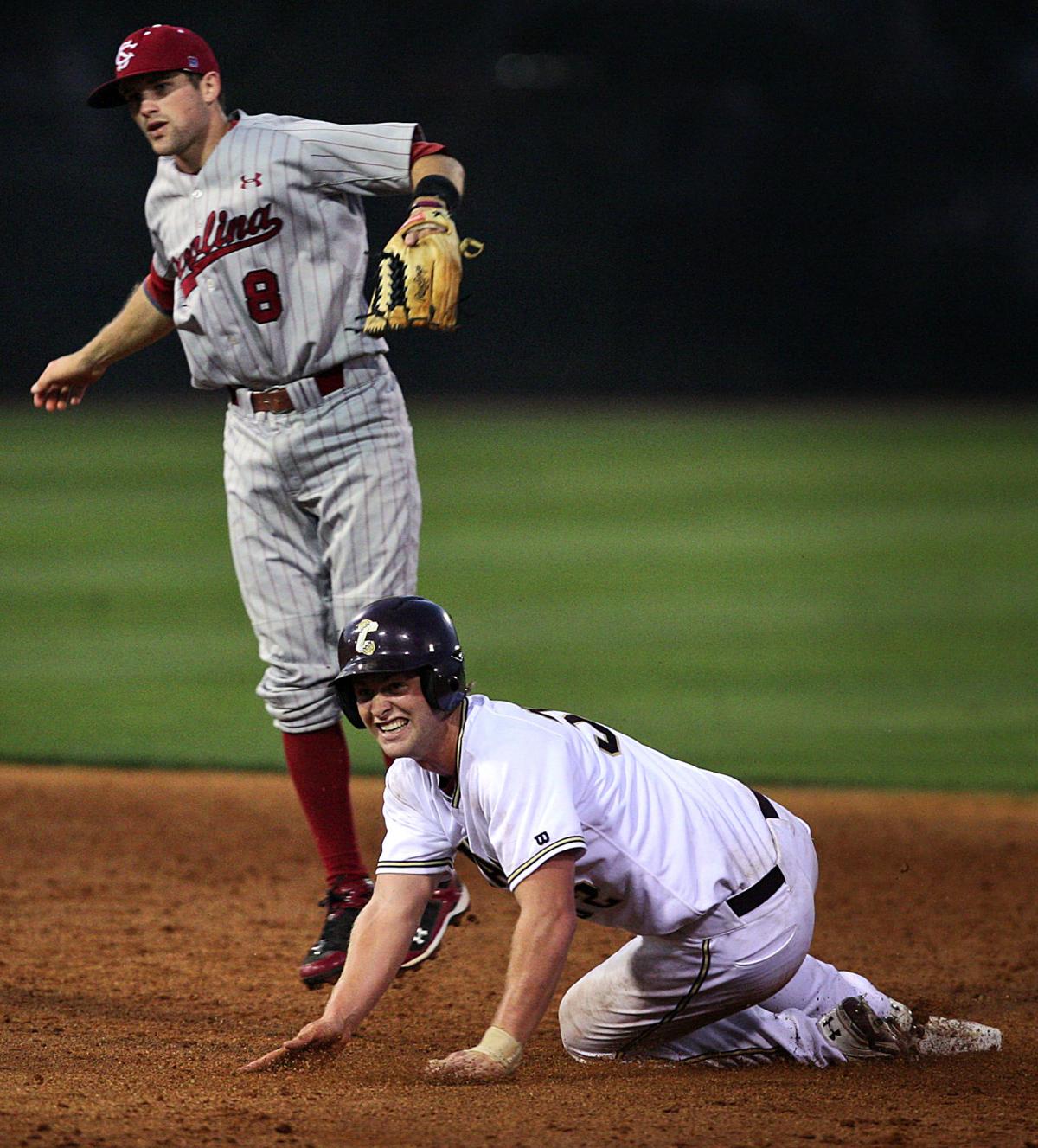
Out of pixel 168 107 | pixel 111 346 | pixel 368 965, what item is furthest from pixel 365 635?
pixel 111 346

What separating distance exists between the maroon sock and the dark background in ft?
A: 52.1

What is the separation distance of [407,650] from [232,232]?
152cm

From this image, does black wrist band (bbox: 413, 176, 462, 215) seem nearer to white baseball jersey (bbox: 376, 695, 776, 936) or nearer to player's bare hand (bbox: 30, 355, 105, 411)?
player's bare hand (bbox: 30, 355, 105, 411)

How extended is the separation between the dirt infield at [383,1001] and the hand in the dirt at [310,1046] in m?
0.04

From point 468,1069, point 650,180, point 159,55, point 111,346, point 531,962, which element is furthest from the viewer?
point 650,180

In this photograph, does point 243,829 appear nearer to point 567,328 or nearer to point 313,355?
point 313,355

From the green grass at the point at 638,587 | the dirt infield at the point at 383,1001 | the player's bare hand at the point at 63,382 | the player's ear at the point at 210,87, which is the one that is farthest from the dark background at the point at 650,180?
the player's ear at the point at 210,87

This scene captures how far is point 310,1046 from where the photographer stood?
292cm

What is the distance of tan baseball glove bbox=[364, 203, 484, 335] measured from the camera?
12.2 feet

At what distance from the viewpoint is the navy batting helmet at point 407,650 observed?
2.85 metres

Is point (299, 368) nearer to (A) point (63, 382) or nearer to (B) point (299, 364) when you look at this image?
(B) point (299, 364)

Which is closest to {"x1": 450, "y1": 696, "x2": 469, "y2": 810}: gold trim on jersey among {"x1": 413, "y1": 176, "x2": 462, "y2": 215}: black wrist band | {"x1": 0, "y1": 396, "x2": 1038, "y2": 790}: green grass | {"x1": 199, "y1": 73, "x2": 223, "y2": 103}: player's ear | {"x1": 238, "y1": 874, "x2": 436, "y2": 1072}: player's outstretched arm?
{"x1": 238, "y1": 874, "x2": 436, "y2": 1072}: player's outstretched arm

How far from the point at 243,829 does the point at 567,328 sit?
1567 centimetres

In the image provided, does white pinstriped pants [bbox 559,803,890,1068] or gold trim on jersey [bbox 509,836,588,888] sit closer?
gold trim on jersey [bbox 509,836,588,888]
